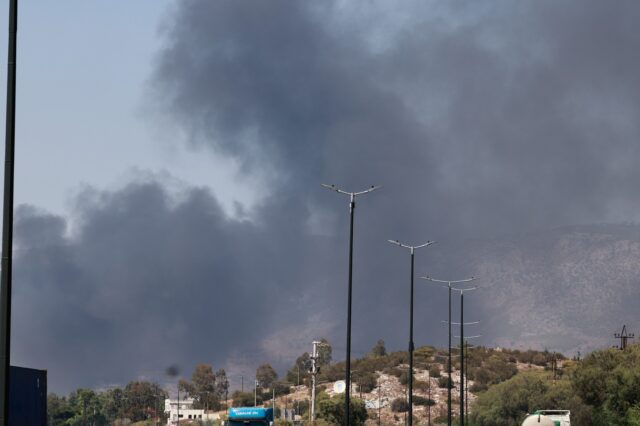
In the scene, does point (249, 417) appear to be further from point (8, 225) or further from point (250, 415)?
point (8, 225)

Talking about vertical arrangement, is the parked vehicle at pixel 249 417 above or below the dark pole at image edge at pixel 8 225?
below

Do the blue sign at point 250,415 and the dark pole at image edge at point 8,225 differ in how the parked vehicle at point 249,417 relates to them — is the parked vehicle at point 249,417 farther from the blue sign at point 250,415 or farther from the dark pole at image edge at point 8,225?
the dark pole at image edge at point 8,225

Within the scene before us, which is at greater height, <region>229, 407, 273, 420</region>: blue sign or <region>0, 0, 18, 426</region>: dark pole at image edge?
<region>0, 0, 18, 426</region>: dark pole at image edge

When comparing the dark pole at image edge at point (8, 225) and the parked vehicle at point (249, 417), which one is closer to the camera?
the dark pole at image edge at point (8, 225)

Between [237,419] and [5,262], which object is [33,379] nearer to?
[5,262]

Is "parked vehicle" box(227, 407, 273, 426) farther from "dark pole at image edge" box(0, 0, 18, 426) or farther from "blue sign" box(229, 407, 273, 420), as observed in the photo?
"dark pole at image edge" box(0, 0, 18, 426)

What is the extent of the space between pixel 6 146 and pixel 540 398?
130 m

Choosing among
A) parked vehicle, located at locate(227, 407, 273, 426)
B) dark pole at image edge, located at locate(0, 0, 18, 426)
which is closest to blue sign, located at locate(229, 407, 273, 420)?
parked vehicle, located at locate(227, 407, 273, 426)

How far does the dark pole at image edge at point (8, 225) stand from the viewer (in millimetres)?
30766

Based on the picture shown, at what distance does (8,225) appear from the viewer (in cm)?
3153

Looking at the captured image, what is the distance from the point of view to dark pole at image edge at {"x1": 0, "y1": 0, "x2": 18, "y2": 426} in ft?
101

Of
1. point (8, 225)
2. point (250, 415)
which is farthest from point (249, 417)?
point (8, 225)

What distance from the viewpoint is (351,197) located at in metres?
77.6

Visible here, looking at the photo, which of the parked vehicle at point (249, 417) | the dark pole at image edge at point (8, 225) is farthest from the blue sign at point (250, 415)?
the dark pole at image edge at point (8, 225)
